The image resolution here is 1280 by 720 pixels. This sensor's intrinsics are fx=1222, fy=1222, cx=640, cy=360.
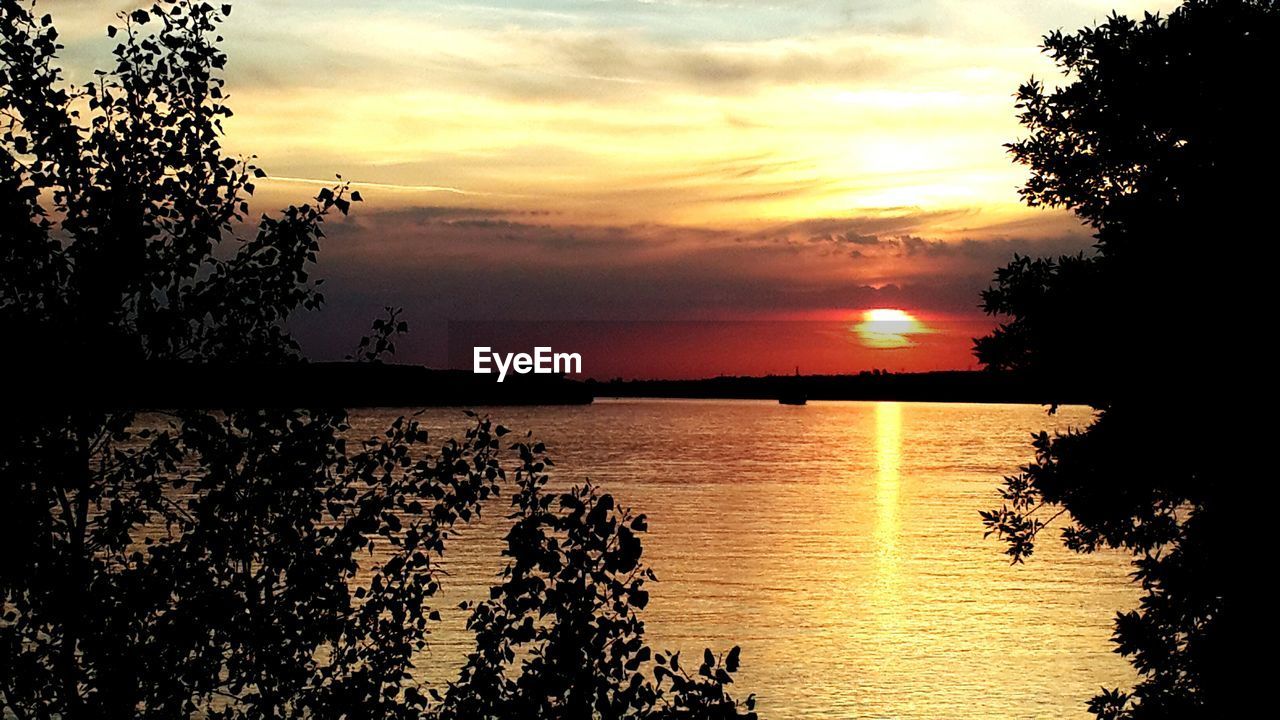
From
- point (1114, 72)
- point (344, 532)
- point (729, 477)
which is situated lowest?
point (729, 477)

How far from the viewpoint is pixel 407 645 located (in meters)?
12.8

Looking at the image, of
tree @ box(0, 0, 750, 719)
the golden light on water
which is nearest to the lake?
the golden light on water

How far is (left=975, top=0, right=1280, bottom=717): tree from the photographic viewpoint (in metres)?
21.9

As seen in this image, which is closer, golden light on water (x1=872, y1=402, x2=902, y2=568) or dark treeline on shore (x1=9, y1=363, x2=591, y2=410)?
dark treeline on shore (x1=9, y1=363, x2=591, y2=410)

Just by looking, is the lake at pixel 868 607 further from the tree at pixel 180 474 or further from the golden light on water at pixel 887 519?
the tree at pixel 180 474

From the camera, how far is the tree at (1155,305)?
21891 millimetres

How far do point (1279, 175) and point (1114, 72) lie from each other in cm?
412

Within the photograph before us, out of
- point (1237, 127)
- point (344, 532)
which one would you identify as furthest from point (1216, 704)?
point (344, 532)

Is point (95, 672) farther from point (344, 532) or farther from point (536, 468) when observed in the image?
point (536, 468)

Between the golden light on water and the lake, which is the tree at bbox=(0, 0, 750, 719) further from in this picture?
the golden light on water

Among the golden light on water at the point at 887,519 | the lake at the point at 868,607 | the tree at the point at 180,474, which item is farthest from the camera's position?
the golden light on water at the point at 887,519

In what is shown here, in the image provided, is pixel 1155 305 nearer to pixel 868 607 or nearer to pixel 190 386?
pixel 190 386

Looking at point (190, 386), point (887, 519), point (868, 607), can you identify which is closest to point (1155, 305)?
point (190, 386)

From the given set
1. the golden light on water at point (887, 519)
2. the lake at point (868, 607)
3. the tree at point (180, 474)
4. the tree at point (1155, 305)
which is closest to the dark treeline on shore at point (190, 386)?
the tree at point (180, 474)
